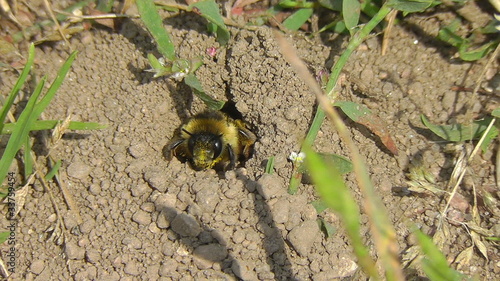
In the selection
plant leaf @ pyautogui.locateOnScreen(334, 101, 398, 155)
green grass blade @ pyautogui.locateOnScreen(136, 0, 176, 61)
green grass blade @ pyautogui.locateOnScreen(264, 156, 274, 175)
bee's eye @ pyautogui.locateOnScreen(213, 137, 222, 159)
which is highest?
plant leaf @ pyautogui.locateOnScreen(334, 101, 398, 155)

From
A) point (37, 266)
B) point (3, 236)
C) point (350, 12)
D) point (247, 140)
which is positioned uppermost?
point (350, 12)

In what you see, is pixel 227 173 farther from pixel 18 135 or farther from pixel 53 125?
pixel 18 135

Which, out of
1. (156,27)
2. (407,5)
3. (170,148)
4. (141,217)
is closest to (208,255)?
(141,217)

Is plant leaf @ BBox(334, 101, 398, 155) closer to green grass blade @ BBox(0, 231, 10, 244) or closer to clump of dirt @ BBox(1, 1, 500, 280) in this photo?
clump of dirt @ BBox(1, 1, 500, 280)

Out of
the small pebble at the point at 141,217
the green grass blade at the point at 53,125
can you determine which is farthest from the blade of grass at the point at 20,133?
the small pebble at the point at 141,217

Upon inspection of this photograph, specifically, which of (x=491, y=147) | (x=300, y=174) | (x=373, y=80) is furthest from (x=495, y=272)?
(x=373, y=80)

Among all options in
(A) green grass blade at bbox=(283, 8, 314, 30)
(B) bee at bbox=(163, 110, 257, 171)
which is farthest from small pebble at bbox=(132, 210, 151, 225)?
(A) green grass blade at bbox=(283, 8, 314, 30)

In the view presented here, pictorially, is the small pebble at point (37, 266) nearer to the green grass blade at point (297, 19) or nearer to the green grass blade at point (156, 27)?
the green grass blade at point (156, 27)
